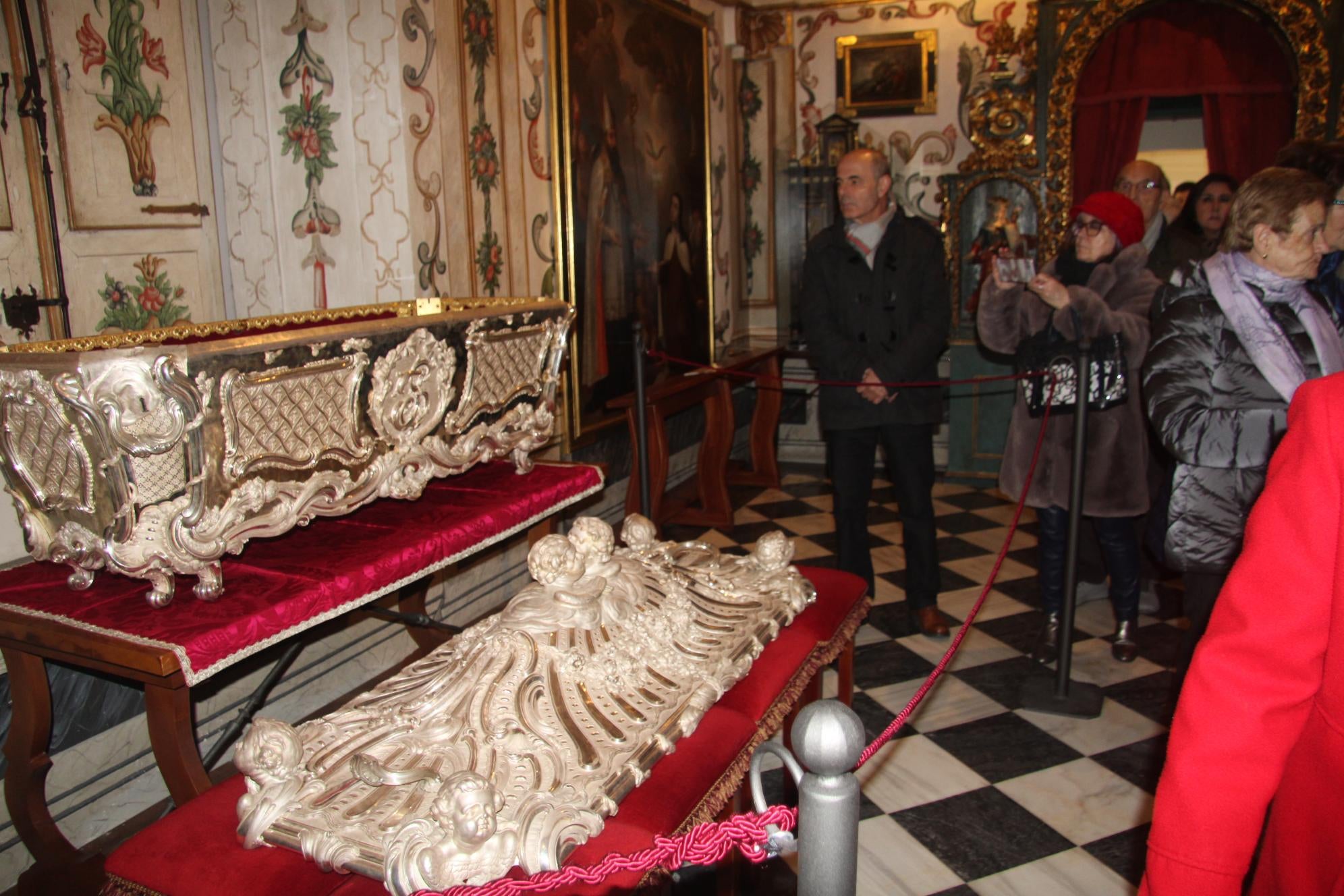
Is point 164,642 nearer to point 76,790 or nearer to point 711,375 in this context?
point 76,790

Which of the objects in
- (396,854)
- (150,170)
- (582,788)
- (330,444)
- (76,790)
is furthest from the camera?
(150,170)

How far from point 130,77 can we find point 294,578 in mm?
2076

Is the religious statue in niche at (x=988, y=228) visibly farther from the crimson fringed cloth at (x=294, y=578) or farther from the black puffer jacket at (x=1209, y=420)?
the crimson fringed cloth at (x=294, y=578)

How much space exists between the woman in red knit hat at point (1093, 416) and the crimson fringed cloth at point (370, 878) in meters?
1.81

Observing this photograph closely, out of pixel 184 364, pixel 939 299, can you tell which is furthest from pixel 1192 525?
pixel 184 364

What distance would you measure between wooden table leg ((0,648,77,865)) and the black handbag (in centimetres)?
330

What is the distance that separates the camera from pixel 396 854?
5.31 feet

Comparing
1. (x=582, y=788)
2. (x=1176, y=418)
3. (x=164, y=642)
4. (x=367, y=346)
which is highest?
(x=367, y=346)

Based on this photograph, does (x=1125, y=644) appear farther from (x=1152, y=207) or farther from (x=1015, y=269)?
(x=1152, y=207)

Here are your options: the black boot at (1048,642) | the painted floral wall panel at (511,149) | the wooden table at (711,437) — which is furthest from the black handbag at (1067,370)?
the painted floral wall panel at (511,149)

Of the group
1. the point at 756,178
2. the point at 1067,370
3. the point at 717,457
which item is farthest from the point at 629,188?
the point at 1067,370

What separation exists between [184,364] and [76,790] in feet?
4.90

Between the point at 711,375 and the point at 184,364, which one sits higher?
the point at 184,364

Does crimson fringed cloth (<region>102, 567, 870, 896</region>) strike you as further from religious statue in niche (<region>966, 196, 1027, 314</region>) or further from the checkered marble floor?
religious statue in niche (<region>966, 196, 1027, 314</region>)
